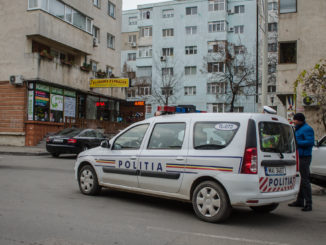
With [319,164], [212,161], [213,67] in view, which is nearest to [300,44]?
[319,164]

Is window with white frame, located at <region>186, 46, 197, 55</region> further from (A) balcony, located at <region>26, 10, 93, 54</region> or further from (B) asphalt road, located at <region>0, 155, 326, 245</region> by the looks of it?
(B) asphalt road, located at <region>0, 155, 326, 245</region>

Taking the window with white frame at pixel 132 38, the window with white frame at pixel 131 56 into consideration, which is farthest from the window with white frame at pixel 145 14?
the window with white frame at pixel 132 38

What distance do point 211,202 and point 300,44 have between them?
17.7m

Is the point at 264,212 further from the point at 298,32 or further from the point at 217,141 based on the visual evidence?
the point at 298,32

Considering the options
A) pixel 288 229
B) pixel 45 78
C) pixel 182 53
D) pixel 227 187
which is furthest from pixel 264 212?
pixel 182 53

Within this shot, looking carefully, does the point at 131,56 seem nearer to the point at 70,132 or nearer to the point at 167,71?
the point at 167,71

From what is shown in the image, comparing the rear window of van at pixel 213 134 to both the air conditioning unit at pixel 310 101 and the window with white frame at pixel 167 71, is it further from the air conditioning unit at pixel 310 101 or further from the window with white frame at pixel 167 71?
the window with white frame at pixel 167 71

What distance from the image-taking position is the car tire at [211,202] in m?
5.68

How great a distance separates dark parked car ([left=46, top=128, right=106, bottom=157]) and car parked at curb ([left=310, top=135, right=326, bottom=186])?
1076 cm

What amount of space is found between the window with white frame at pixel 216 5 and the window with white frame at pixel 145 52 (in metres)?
10.5

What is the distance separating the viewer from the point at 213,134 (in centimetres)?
604

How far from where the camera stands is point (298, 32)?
829 inches

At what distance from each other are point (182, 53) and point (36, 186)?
141ft

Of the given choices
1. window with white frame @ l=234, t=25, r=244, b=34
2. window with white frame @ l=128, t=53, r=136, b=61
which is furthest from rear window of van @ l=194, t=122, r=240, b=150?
window with white frame @ l=128, t=53, r=136, b=61
